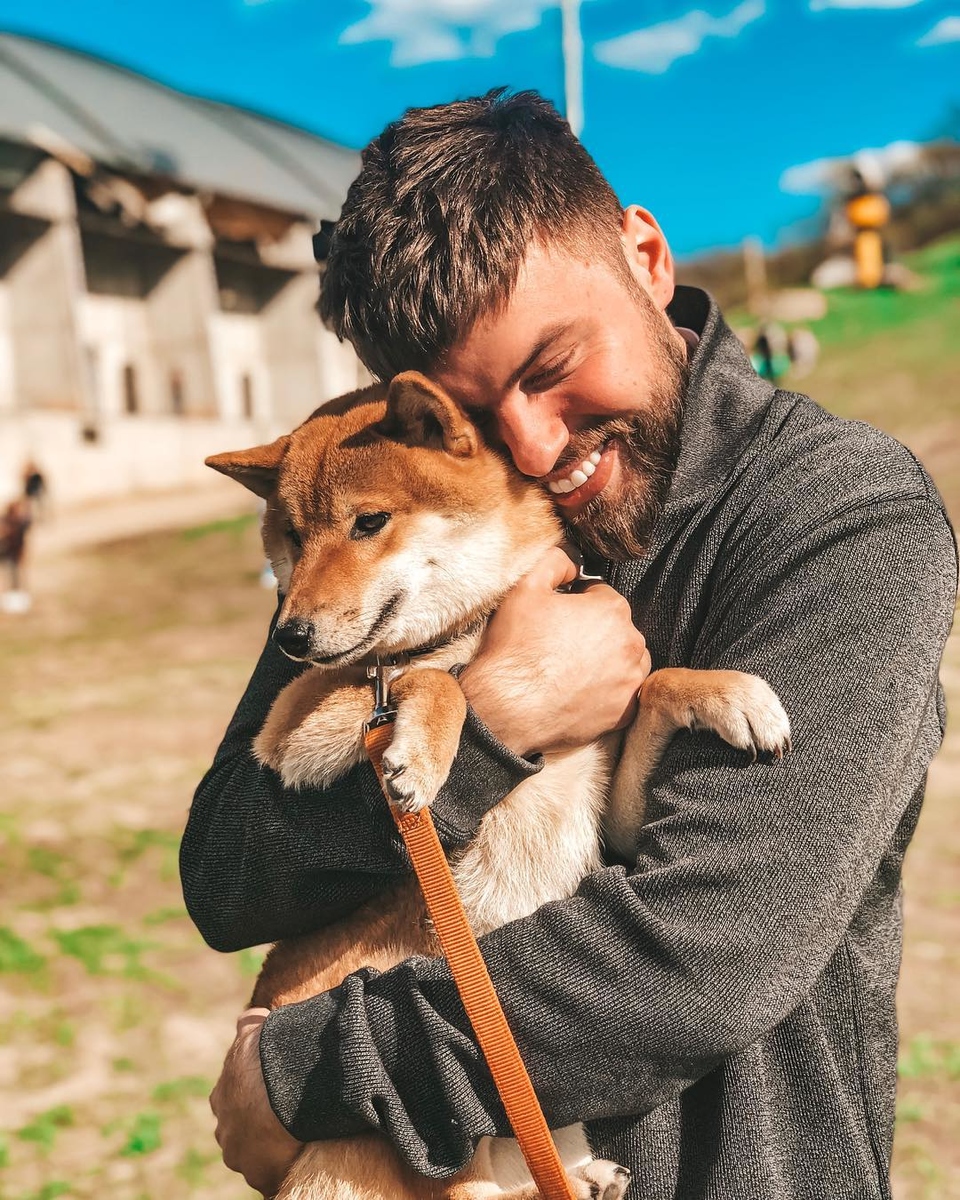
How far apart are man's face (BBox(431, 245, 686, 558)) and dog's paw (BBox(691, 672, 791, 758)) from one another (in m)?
0.53

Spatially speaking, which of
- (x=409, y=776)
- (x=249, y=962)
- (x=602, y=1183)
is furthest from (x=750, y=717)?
(x=249, y=962)

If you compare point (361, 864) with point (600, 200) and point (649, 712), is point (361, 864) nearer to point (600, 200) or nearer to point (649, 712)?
point (649, 712)

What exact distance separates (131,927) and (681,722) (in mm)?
6691

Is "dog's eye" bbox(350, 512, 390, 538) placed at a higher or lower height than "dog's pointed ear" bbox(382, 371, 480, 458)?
lower

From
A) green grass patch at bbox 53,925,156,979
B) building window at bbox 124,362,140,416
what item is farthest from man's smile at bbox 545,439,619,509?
building window at bbox 124,362,140,416

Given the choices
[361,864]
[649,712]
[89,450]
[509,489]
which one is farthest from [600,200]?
[89,450]

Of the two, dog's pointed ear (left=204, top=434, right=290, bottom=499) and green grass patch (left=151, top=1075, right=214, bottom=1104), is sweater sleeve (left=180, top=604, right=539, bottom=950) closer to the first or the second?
dog's pointed ear (left=204, top=434, right=290, bottom=499)

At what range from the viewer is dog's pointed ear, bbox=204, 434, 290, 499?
3.00 m

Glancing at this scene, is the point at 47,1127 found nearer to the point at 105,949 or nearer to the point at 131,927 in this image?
the point at 105,949

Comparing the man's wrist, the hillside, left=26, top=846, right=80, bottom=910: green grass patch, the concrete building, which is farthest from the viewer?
the concrete building

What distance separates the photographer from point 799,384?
23.8 metres

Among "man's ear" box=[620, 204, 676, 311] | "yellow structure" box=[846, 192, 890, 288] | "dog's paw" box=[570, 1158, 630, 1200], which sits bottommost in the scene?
"dog's paw" box=[570, 1158, 630, 1200]

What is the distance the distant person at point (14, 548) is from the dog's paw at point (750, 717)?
57.8ft

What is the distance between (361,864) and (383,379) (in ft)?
4.20
